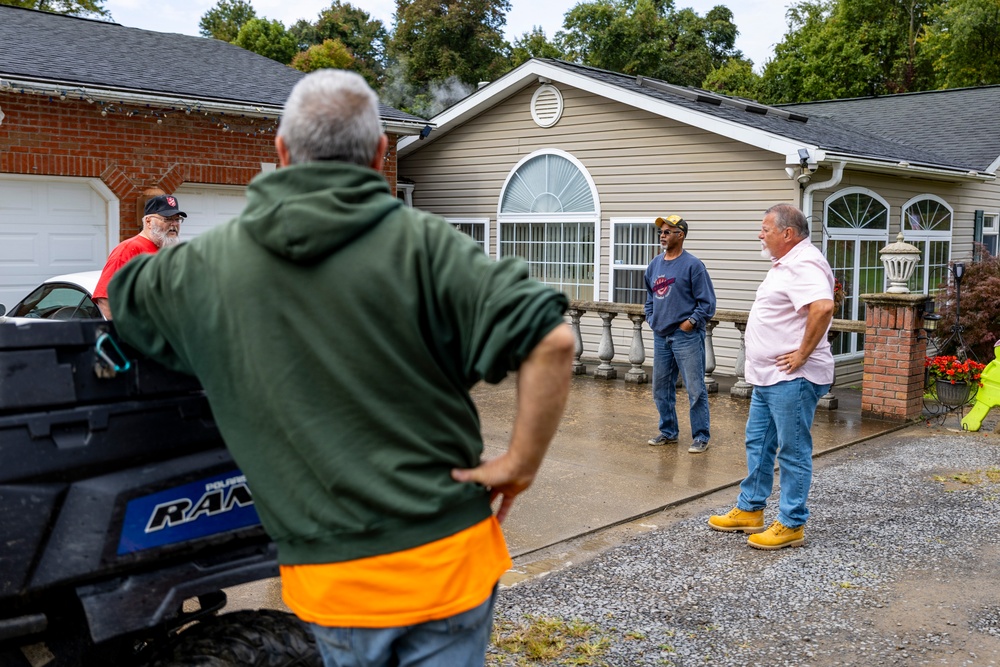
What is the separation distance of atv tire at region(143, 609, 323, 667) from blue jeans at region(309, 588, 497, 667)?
A: 1.52 ft

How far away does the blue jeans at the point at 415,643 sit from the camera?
194 centimetres

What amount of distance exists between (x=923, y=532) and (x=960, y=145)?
1257 centimetres

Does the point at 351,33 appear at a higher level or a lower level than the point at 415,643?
higher

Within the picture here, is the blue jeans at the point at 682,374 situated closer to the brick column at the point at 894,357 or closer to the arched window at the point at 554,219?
the brick column at the point at 894,357

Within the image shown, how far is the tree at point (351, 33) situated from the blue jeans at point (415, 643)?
44.5 m

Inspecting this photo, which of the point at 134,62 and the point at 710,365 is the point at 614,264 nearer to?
the point at 710,365

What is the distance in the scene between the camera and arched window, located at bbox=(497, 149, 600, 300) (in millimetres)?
13594

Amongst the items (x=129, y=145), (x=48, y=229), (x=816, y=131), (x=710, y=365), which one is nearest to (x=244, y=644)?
(x=710, y=365)

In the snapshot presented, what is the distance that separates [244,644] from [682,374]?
5676 millimetres

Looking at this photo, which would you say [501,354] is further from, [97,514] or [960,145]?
[960,145]

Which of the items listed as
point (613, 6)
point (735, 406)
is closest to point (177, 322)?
point (735, 406)

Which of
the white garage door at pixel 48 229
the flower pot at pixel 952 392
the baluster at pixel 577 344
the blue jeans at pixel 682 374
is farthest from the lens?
the baluster at pixel 577 344

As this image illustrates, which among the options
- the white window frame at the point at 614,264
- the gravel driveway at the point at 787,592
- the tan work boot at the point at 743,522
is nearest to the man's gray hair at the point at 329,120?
the gravel driveway at the point at 787,592

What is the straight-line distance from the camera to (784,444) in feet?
17.2
